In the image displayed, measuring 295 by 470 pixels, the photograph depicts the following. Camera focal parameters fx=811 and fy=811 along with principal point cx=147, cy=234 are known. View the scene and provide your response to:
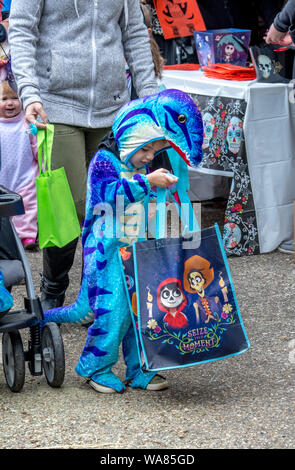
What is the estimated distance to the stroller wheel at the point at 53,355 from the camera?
303 cm

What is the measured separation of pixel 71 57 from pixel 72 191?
0.61m

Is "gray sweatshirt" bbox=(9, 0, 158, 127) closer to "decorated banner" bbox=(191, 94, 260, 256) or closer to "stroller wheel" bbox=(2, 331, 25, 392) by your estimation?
"stroller wheel" bbox=(2, 331, 25, 392)

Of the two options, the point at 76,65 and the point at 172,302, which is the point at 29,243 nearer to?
the point at 76,65

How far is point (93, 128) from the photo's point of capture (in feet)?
11.7

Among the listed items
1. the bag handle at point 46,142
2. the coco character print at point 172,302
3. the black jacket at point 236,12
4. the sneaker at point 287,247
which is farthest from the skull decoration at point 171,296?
the black jacket at point 236,12

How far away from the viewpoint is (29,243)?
542 centimetres

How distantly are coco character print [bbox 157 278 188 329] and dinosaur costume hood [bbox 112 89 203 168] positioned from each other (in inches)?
17.5

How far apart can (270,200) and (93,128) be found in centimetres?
181

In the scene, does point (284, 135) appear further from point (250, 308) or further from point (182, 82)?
point (250, 308)

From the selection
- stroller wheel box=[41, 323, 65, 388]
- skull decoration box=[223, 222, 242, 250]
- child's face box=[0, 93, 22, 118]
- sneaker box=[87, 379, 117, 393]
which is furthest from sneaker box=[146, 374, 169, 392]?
child's face box=[0, 93, 22, 118]

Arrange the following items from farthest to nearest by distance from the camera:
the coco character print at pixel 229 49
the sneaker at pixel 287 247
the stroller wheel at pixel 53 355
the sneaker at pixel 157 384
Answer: the coco character print at pixel 229 49, the sneaker at pixel 287 247, the sneaker at pixel 157 384, the stroller wheel at pixel 53 355

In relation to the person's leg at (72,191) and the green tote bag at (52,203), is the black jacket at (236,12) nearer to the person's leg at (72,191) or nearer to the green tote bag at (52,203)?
the person's leg at (72,191)

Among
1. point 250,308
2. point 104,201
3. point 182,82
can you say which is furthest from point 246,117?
point 104,201

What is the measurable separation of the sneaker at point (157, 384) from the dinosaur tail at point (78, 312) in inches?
13.4
